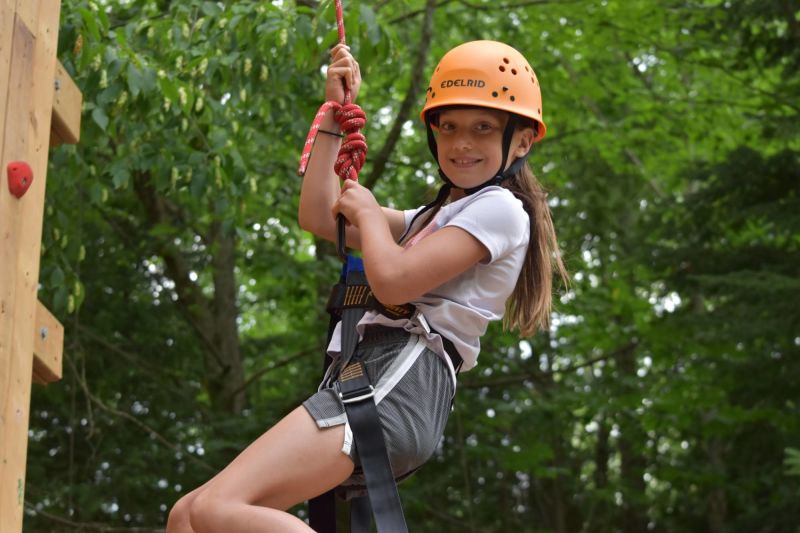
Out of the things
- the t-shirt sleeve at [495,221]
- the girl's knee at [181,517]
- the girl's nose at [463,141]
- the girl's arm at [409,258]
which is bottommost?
the girl's knee at [181,517]

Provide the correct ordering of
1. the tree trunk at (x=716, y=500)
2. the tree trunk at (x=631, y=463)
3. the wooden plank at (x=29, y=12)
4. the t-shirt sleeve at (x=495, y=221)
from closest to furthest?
the t-shirt sleeve at (x=495, y=221) < the wooden plank at (x=29, y=12) < the tree trunk at (x=631, y=463) < the tree trunk at (x=716, y=500)

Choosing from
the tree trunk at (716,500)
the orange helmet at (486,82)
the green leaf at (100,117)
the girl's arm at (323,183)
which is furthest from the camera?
the tree trunk at (716,500)

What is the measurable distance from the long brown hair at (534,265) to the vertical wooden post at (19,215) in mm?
1456

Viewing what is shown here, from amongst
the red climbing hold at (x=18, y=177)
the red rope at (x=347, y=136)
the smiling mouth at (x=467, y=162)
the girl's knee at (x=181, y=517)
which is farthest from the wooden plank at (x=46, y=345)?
the smiling mouth at (x=467, y=162)

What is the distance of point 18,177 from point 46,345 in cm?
67

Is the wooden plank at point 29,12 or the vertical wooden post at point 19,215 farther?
the wooden plank at point 29,12

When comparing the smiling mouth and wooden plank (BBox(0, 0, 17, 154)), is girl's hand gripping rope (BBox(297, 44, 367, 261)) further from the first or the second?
wooden plank (BBox(0, 0, 17, 154))

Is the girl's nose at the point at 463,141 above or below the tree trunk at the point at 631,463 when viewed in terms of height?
below

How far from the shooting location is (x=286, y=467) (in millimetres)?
2545

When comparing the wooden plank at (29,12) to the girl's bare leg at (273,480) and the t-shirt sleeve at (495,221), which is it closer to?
the t-shirt sleeve at (495,221)

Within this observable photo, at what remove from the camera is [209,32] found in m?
6.21

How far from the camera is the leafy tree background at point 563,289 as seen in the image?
902cm

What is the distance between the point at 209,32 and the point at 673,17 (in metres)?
4.80

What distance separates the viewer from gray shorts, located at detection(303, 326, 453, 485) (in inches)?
104
